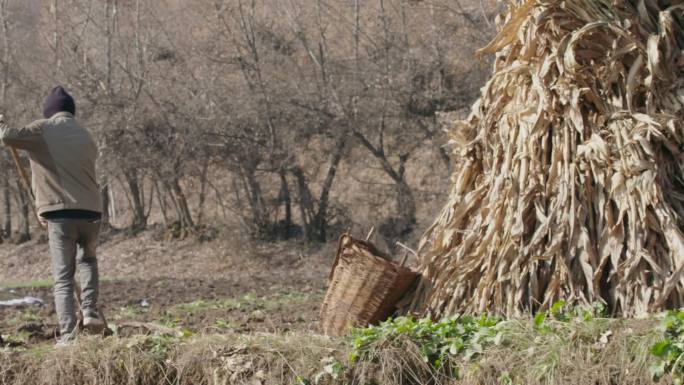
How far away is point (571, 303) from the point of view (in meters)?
6.62

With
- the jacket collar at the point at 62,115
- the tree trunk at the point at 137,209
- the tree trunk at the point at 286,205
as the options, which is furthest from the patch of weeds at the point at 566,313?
the tree trunk at the point at 137,209

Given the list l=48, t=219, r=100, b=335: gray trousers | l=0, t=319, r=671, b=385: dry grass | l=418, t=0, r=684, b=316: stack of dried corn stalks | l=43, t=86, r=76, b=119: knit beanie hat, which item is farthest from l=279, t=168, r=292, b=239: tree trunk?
l=0, t=319, r=671, b=385: dry grass

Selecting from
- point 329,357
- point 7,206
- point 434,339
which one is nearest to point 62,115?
point 329,357

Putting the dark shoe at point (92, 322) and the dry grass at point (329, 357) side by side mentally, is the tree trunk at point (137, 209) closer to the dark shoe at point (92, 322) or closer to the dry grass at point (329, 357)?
the dark shoe at point (92, 322)

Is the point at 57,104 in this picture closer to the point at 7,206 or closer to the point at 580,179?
the point at 580,179

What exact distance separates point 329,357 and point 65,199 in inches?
97.1

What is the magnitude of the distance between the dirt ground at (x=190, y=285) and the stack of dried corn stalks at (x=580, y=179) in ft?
6.58

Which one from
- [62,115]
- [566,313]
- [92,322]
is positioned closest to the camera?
[566,313]

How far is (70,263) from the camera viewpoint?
7492 mm

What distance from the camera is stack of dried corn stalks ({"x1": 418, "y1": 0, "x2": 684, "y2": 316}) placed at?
658 centimetres

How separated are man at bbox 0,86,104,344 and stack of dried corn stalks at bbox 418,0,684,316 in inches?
97.3

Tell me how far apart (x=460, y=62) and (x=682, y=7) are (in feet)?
46.4

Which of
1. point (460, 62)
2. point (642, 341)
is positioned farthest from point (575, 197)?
point (460, 62)

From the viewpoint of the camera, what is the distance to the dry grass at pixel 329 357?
5.68 m
